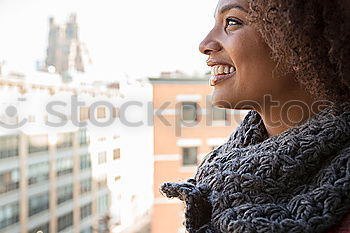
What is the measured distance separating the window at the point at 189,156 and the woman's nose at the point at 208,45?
161cm

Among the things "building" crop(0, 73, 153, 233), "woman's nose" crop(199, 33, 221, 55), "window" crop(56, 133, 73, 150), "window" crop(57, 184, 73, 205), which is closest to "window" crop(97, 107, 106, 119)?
"building" crop(0, 73, 153, 233)

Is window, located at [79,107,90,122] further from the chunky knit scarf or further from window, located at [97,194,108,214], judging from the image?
the chunky knit scarf

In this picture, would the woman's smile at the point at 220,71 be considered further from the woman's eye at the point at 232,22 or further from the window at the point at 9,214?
the window at the point at 9,214

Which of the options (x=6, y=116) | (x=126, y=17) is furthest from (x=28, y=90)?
(x=126, y=17)

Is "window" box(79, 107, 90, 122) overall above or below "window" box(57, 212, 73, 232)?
above

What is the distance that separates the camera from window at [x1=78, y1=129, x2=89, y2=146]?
216cm

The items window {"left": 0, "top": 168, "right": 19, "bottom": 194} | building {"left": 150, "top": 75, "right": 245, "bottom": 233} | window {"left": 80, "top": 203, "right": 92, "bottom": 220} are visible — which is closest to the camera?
window {"left": 0, "top": 168, "right": 19, "bottom": 194}

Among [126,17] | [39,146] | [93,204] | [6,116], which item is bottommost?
[93,204]

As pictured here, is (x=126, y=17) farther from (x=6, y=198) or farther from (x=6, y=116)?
(x=6, y=198)

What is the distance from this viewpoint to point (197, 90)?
2.12m

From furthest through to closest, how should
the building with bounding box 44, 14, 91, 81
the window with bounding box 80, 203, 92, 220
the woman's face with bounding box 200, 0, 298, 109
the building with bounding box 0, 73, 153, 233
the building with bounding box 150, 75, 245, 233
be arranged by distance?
1. the window with bounding box 80, 203, 92, 220
2. the building with bounding box 150, 75, 245, 233
3. the building with bounding box 44, 14, 91, 81
4. the building with bounding box 0, 73, 153, 233
5. the woman's face with bounding box 200, 0, 298, 109

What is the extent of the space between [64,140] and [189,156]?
727 millimetres

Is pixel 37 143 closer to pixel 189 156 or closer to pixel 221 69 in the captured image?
pixel 189 156

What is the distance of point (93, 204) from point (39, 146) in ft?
1.65
